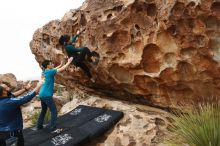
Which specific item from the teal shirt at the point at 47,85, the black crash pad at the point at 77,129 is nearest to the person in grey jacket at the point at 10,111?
the black crash pad at the point at 77,129

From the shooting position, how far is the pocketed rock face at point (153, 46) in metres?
7.12

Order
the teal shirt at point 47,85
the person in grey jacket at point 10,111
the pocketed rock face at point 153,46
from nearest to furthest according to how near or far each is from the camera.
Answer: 1. the person in grey jacket at point 10,111
2. the pocketed rock face at point 153,46
3. the teal shirt at point 47,85

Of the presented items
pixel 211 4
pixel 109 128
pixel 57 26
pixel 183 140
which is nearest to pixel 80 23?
pixel 57 26

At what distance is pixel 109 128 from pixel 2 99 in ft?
9.26

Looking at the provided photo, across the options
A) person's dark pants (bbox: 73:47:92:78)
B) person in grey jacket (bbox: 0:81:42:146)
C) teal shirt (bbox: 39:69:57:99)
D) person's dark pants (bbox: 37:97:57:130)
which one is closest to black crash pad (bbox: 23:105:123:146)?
person's dark pants (bbox: 37:97:57:130)

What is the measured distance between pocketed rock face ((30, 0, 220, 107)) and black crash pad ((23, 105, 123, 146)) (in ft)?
3.44

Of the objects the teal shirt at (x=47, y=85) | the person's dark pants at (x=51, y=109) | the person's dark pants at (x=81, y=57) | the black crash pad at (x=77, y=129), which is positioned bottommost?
the black crash pad at (x=77, y=129)

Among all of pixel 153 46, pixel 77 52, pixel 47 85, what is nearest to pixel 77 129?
pixel 47 85

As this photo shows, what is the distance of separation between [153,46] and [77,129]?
104 inches

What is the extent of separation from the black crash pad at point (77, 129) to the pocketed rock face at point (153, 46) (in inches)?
41.2

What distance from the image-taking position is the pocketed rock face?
712 cm

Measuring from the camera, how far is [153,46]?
7965 millimetres

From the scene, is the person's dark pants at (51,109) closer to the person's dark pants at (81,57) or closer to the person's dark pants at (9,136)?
the person's dark pants at (9,136)

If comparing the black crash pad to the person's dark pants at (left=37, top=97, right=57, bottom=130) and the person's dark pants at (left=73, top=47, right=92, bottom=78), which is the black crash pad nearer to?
the person's dark pants at (left=37, top=97, right=57, bottom=130)
